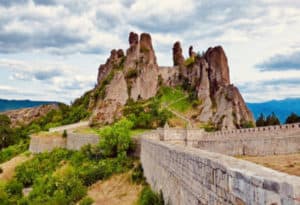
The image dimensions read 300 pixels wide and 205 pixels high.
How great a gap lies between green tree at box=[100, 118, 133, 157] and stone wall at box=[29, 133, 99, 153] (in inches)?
245

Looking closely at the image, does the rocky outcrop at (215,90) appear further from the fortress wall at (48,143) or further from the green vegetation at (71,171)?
the green vegetation at (71,171)

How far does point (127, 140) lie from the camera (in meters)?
34.9

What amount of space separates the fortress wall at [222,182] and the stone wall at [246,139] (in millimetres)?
19331

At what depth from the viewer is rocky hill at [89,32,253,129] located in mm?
58750

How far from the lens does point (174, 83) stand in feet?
246

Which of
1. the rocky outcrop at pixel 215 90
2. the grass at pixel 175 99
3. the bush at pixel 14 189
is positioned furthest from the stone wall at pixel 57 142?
the grass at pixel 175 99

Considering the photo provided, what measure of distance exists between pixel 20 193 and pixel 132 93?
111 feet

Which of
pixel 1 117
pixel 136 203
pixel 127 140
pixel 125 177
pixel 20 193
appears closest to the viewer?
pixel 136 203

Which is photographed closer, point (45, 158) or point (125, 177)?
point (125, 177)

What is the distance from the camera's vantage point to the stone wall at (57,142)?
147 ft

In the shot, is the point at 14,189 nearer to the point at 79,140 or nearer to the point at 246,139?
the point at 79,140

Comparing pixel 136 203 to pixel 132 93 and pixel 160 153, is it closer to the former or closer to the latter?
pixel 160 153

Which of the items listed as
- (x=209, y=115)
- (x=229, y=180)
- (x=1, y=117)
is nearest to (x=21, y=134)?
(x=1, y=117)

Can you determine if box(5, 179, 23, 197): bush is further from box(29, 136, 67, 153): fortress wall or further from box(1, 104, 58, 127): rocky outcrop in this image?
box(1, 104, 58, 127): rocky outcrop
